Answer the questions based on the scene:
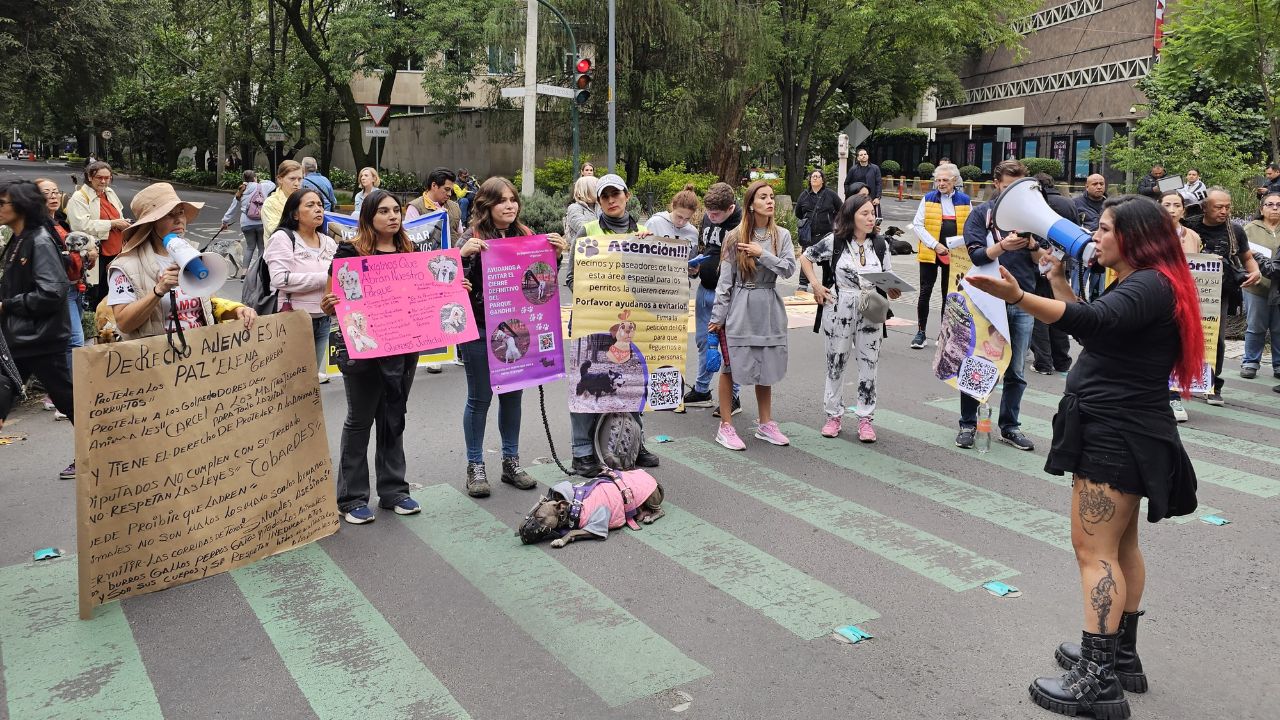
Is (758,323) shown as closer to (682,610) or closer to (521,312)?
(521,312)

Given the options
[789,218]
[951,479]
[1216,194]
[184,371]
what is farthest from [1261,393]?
[789,218]

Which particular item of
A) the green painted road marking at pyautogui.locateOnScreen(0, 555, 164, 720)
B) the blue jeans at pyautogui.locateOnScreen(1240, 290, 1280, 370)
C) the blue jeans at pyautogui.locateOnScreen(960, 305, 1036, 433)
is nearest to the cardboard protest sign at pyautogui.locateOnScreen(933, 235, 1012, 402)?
the blue jeans at pyautogui.locateOnScreen(960, 305, 1036, 433)

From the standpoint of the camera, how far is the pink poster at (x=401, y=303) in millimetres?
5820

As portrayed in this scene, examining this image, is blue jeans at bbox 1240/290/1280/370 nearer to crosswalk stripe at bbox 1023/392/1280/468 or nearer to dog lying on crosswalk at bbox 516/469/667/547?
crosswalk stripe at bbox 1023/392/1280/468

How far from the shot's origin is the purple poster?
6367mm

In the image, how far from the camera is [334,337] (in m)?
6.28

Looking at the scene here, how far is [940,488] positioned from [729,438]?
1606 mm

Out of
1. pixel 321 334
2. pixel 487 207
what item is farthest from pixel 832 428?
A: pixel 321 334

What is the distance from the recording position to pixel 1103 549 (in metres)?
3.96

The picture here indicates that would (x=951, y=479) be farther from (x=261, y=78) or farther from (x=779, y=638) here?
(x=261, y=78)

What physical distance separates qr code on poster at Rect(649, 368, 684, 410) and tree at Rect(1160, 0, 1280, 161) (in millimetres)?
13355

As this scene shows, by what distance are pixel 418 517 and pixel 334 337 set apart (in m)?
1.17

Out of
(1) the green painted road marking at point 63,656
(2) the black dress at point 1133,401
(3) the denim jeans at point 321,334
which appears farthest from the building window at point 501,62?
(2) the black dress at point 1133,401

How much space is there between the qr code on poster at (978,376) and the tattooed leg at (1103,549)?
3.67 meters
